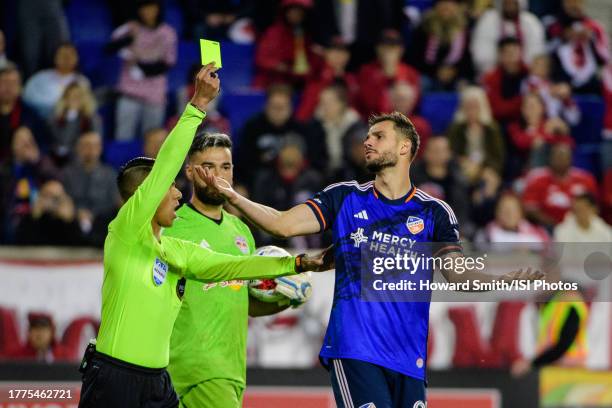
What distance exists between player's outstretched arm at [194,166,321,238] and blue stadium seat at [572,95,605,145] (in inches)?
339

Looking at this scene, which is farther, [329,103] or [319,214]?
[329,103]

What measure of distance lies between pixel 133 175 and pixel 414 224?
5.41 ft

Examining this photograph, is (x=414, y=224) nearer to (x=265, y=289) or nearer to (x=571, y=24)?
(x=265, y=289)

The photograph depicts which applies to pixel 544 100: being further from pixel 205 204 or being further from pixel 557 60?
pixel 205 204

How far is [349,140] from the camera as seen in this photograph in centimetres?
1314

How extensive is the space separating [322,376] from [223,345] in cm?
330

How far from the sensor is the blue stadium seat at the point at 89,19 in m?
14.8

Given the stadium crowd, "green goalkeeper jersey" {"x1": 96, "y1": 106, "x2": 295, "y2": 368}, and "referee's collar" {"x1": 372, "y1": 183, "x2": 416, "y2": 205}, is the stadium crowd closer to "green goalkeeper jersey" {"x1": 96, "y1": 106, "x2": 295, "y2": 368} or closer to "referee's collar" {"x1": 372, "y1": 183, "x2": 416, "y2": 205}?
Answer: "referee's collar" {"x1": 372, "y1": 183, "x2": 416, "y2": 205}

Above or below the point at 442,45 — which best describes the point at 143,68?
below

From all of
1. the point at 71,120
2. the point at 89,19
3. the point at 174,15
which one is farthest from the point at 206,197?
the point at 89,19

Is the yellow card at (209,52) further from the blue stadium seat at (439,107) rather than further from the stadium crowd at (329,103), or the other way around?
the blue stadium seat at (439,107)

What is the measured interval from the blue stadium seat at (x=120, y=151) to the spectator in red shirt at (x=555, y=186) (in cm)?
427

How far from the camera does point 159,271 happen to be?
21.0 ft

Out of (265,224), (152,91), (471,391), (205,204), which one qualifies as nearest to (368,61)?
(152,91)
